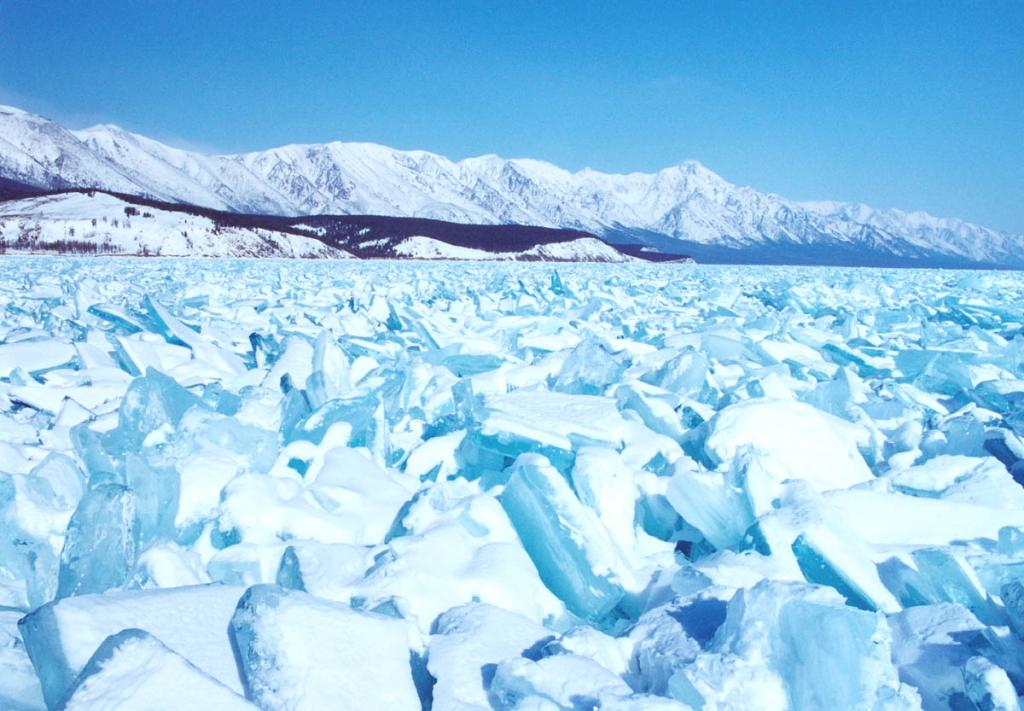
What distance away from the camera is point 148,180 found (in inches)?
4225

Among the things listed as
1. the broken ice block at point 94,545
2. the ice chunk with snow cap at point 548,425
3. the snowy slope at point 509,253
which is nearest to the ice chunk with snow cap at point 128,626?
the broken ice block at point 94,545

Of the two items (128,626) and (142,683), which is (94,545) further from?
(142,683)

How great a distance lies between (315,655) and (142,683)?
0.18 meters

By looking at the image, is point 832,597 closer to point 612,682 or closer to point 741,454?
point 612,682

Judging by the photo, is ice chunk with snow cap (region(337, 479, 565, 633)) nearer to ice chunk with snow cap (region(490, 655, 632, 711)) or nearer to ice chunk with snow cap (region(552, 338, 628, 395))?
ice chunk with snow cap (region(490, 655, 632, 711))

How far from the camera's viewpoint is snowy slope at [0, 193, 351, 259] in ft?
97.9

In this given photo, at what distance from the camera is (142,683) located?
2.05 ft

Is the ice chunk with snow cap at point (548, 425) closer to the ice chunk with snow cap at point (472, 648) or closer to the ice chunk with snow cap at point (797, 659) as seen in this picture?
the ice chunk with snow cap at point (472, 648)

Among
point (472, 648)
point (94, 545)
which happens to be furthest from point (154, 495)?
point (472, 648)

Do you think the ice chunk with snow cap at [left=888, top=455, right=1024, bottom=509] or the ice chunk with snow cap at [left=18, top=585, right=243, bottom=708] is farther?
the ice chunk with snow cap at [left=888, top=455, right=1024, bottom=509]

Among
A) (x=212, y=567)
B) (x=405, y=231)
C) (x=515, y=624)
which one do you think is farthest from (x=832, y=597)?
(x=405, y=231)

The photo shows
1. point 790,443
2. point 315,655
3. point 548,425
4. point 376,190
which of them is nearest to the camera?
point 315,655

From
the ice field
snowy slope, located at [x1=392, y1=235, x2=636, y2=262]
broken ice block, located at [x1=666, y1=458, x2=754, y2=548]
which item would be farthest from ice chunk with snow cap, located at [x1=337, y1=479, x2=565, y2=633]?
snowy slope, located at [x1=392, y1=235, x2=636, y2=262]

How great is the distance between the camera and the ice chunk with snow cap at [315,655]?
71 centimetres
